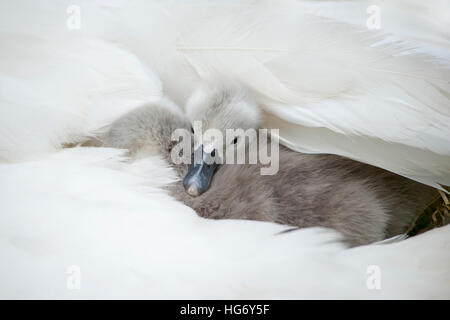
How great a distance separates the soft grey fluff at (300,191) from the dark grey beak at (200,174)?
1 centimetres

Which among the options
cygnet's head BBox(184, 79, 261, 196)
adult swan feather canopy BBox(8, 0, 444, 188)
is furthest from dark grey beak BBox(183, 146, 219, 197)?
adult swan feather canopy BBox(8, 0, 444, 188)

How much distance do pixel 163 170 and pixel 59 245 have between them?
0.89 feet

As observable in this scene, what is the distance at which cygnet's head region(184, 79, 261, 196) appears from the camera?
Answer: 1.17m

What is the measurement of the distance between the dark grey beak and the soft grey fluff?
0.05 feet

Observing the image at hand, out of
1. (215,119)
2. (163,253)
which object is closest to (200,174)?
(215,119)

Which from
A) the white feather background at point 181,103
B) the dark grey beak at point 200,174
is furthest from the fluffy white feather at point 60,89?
the dark grey beak at point 200,174

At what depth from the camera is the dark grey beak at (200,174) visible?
112cm

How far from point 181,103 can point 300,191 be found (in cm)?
31

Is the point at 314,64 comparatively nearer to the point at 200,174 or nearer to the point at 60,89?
the point at 200,174

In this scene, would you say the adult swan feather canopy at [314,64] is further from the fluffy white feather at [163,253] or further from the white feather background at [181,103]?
the fluffy white feather at [163,253]

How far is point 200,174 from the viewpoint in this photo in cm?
115

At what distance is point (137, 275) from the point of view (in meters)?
0.91

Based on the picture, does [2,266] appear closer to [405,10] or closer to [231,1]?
[231,1]
